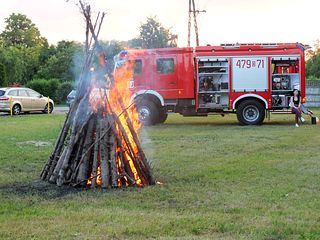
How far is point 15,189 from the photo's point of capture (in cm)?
824

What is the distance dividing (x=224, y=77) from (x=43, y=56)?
199 ft

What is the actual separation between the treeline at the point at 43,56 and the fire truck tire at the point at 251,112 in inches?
186

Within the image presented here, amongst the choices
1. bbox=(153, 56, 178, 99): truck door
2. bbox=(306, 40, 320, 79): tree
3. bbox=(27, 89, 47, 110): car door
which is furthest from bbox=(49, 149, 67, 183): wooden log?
bbox=(306, 40, 320, 79): tree

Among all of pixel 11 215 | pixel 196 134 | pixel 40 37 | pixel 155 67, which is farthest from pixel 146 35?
pixel 40 37

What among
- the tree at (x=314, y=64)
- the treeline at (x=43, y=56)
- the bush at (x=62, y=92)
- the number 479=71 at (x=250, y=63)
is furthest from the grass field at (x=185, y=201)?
the tree at (x=314, y=64)

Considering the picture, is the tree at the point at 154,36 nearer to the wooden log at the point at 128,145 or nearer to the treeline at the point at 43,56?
the treeline at the point at 43,56

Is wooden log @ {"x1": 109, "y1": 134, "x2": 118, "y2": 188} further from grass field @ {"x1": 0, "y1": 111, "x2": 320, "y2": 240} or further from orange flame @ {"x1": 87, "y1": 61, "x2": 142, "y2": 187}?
grass field @ {"x1": 0, "y1": 111, "x2": 320, "y2": 240}

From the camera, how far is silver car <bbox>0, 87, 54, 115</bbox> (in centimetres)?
3067

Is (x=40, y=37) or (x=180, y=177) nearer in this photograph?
(x=180, y=177)

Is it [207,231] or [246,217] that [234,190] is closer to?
[246,217]

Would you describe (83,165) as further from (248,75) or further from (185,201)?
(248,75)

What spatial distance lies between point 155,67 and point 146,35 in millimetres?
19165

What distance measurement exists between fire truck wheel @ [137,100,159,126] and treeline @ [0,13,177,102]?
2.42m

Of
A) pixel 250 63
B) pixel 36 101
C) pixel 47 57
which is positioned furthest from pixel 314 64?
pixel 250 63
